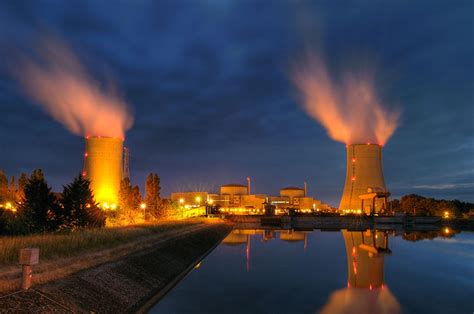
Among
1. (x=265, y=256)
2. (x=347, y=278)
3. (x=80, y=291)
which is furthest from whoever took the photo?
(x=265, y=256)

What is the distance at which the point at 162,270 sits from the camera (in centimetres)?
1847

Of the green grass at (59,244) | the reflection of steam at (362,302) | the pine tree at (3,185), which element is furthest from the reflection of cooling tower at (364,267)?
the pine tree at (3,185)

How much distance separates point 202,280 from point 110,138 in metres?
40.8

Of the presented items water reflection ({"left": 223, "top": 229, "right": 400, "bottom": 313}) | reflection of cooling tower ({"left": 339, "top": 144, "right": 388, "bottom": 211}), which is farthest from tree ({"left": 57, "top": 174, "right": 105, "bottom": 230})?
reflection of cooling tower ({"left": 339, "top": 144, "right": 388, "bottom": 211})

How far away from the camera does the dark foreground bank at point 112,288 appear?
940cm

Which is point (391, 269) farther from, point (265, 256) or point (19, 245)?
point (19, 245)

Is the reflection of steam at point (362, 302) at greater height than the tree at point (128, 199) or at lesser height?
lesser

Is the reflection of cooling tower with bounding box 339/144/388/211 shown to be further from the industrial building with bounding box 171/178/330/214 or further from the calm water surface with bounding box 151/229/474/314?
the industrial building with bounding box 171/178/330/214

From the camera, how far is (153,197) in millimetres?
48469

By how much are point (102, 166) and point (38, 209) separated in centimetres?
3368

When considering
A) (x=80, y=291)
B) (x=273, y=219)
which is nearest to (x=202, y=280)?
(x=80, y=291)

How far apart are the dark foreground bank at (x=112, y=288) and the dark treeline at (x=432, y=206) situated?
73772 mm

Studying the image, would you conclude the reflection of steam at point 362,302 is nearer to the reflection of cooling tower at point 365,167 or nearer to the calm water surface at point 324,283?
the calm water surface at point 324,283

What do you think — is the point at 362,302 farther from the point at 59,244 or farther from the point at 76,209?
the point at 76,209
